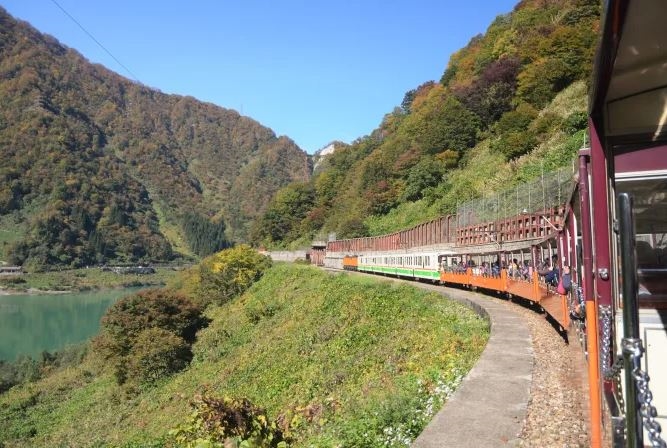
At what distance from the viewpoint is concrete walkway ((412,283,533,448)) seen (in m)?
4.54

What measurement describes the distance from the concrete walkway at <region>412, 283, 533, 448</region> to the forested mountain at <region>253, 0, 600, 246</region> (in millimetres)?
21778

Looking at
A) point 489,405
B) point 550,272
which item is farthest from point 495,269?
point 489,405

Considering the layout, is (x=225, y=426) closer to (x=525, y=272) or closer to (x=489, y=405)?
(x=489, y=405)

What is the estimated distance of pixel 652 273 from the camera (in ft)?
10.8

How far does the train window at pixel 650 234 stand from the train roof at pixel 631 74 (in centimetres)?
29

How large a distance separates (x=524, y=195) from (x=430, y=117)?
3288 cm

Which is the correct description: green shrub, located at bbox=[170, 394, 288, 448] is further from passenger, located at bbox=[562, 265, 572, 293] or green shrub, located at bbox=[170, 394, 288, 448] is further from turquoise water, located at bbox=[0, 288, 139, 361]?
turquoise water, located at bbox=[0, 288, 139, 361]

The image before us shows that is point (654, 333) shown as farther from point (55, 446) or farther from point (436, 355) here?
point (55, 446)

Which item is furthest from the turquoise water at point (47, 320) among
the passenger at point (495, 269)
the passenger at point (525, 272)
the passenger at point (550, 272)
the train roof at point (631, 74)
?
the train roof at point (631, 74)

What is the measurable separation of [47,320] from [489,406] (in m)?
87.5

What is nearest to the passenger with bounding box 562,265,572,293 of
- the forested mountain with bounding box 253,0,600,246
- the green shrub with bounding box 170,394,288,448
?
the green shrub with bounding box 170,394,288,448

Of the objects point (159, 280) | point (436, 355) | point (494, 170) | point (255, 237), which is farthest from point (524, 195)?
point (159, 280)

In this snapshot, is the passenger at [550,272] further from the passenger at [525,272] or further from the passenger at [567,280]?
the passenger at [567,280]

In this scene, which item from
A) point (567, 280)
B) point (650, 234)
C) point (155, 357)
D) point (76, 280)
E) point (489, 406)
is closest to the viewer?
point (650, 234)
